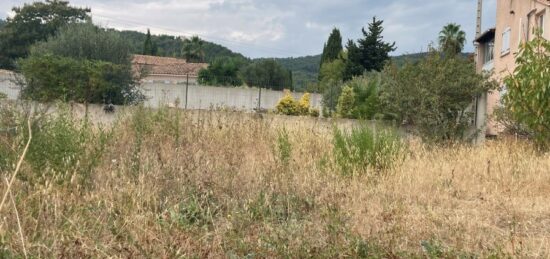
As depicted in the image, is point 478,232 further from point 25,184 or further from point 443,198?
point 25,184

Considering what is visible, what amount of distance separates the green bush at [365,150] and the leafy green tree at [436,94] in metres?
3.78

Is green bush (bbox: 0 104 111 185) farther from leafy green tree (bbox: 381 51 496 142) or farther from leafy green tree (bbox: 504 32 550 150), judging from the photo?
leafy green tree (bbox: 381 51 496 142)

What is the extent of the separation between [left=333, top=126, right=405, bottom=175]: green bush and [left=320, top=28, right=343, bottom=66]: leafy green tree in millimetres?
43506

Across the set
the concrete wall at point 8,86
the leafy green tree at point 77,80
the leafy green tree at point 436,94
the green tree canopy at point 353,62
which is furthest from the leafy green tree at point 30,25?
the leafy green tree at point 436,94

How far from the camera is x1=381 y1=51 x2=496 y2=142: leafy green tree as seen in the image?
11112 millimetres

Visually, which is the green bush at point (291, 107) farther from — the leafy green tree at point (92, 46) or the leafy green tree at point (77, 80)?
the leafy green tree at point (92, 46)

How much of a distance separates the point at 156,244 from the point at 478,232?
7.97ft

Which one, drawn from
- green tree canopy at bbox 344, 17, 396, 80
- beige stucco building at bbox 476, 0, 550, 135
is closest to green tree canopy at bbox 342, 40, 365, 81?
green tree canopy at bbox 344, 17, 396, 80

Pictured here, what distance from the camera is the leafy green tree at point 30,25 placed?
51719 millimetres

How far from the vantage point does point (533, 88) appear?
24.8ft

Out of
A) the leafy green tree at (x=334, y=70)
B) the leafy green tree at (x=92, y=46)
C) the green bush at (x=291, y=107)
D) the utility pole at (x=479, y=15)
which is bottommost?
the green bush at (x=291, y=107)

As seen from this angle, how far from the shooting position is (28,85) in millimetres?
14797

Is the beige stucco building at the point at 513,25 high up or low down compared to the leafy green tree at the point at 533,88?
up

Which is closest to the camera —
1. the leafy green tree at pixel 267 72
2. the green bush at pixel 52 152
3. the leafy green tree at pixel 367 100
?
the green bush at pixel 52 152
